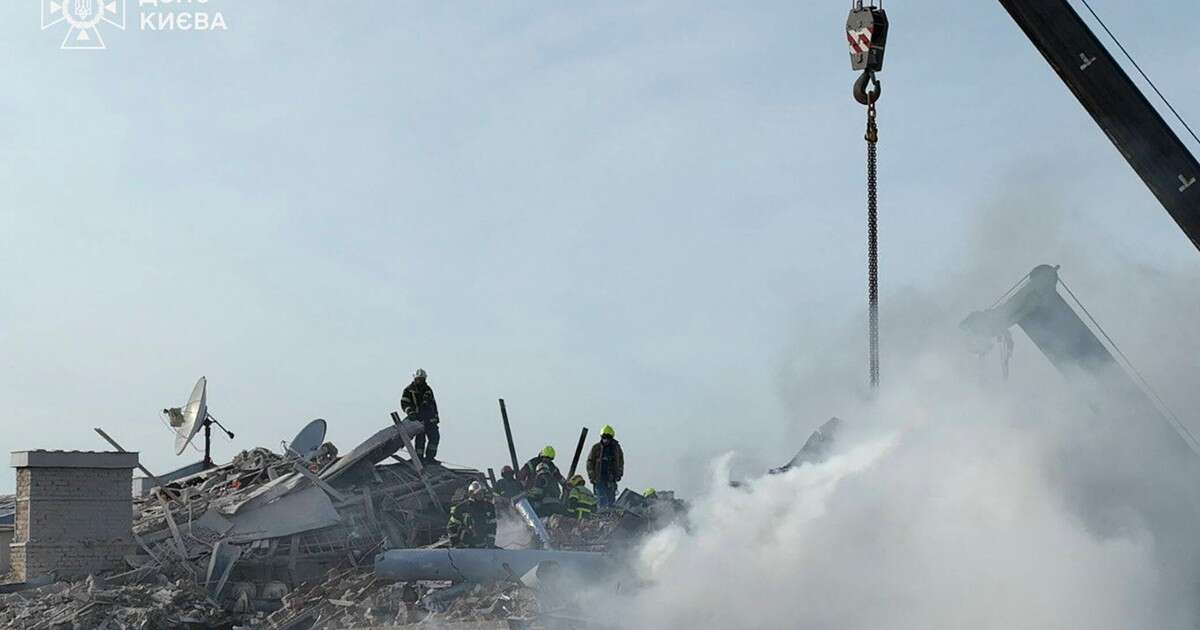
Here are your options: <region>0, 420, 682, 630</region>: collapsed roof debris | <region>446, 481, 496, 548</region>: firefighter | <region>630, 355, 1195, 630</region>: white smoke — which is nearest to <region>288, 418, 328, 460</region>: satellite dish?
<region>0, 420, 682, 630</region>: collapsed roof debris

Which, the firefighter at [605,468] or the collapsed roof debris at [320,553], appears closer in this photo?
the collapsed roof debris at [320,553]

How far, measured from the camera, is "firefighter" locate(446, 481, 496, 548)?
22031mm

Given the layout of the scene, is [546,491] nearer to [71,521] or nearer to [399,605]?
[399,605]

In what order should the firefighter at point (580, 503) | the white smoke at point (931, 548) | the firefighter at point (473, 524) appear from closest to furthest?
the white smoke at point (931, 548)
the firefighter at point (473, 524)
the firefighter at point (580, 503)

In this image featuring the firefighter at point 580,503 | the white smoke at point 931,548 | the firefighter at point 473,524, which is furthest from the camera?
the firefighter at point 580,503

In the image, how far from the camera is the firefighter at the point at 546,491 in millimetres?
24656

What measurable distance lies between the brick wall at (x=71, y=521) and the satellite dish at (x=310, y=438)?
18.2 feet

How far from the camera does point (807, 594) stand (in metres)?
18.0

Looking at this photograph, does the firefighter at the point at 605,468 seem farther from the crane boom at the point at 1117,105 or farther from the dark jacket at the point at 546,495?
the crane boom at the point at 1117,105

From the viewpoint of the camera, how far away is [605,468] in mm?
25109

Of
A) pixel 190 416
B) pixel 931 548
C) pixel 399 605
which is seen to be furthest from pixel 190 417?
pixel 931 548

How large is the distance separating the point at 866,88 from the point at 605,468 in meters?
8.86

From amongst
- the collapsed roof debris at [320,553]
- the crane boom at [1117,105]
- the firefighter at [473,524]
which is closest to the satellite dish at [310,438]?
the collapsed roof debris at [320,553]

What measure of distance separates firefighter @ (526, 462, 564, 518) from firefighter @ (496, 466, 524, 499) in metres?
0.59
